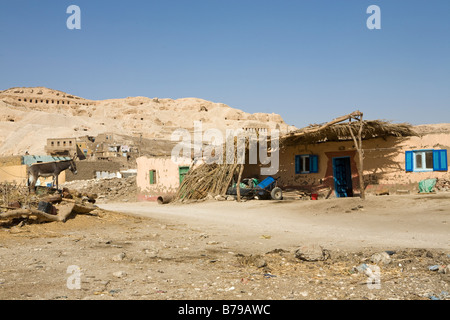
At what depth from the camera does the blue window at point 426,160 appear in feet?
50.5

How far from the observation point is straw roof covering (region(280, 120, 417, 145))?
50.3 ft

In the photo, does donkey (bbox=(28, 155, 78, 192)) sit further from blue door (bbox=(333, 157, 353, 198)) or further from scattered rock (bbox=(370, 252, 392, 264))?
scattered rock (bbox=(370, 252, 392, 264))

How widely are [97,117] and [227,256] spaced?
117582 millimetres

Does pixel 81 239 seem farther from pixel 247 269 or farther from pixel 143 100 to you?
pixel 143 100

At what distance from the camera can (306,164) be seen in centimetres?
1920

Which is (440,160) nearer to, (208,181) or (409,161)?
(409,161)

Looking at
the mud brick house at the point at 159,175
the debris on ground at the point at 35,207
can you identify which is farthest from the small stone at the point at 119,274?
the mud brick house at the point at 159,175

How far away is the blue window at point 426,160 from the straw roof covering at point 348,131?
2.79 ft

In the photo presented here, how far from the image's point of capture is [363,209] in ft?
41.0

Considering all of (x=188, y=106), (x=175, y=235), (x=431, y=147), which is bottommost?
(x=175, y=235)

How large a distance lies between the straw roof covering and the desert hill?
2057 inches

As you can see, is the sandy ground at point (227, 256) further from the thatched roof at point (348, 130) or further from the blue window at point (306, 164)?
the blue window at point (306, 164)
